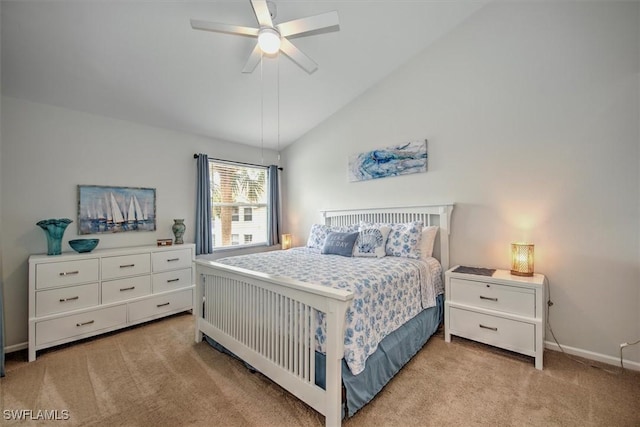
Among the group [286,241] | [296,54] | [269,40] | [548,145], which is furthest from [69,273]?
[548,145]

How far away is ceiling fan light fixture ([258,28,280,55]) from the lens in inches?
74.6

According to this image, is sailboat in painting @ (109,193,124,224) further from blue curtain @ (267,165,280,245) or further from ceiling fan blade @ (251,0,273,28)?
ceiling fan blade @ (251,0,273,28)

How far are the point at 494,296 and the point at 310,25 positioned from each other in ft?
8.64

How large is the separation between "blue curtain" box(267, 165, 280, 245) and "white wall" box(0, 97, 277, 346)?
1428 mm

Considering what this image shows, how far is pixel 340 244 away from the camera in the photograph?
9.73 feet

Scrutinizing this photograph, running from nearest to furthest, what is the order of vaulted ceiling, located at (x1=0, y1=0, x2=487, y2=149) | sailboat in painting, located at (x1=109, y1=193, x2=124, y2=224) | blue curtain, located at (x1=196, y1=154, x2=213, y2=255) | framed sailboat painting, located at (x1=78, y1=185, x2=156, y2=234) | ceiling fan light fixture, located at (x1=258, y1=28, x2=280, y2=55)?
ceiling fan light fixture, located at (x1=258, y1=28, x2=280, y2=55) < vaulted ceiling, located at (x1=0, y1=0, x2=487, y2=149) < framed sailboat painting, located at (x1=78, y1=185, x2=156, y2=234) < sailboat in painting, located at (x1=109, y1=193, x2=124, y2=224) < blue curtain, located at (x1=196, y1=154, x2=213, y2=255)

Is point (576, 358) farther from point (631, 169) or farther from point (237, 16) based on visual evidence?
point (237, 16)

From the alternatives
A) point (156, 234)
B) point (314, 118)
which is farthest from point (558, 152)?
point (156, 234)

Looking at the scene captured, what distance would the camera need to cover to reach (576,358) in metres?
2.25

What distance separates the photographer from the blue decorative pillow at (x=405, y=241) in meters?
A: 2.75

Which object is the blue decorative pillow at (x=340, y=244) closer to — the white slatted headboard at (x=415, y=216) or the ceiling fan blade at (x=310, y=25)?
the white slatted headboard at (x=415, y=216)

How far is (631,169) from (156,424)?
3807 millimetres

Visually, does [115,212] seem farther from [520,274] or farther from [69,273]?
[520,274]

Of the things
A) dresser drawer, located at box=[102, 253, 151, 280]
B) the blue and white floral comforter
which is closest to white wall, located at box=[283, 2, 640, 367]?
the blue and white floral comforter
